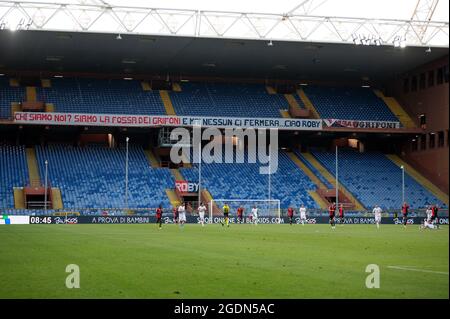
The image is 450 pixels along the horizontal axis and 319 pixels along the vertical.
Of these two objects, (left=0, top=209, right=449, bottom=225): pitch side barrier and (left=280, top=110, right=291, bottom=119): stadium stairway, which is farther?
(left=280, top=110, right=291, bottom=119): stadium stairway

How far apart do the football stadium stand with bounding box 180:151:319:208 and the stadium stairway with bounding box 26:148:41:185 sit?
13887mm

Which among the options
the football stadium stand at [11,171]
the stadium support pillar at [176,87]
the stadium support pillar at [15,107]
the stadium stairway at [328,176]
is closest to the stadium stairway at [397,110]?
the stadium stairway at [328,176]

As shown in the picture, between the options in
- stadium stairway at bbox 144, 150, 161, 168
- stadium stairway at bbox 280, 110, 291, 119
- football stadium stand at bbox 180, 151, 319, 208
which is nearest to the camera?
football stadium stand at bbox 180, 151, 319, 208

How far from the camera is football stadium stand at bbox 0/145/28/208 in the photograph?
68.2 meters

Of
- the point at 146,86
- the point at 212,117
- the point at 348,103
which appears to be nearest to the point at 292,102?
the point at 348,103

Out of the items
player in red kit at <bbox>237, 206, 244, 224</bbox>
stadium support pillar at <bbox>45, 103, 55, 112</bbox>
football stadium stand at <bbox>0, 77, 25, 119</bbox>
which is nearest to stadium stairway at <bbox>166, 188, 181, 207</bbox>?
player in red kit at <bbox>237, 206, 244, 224</bbox>

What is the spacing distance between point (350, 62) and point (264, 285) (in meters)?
66.4

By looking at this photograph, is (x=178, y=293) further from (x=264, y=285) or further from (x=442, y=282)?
(x=442, y=282)

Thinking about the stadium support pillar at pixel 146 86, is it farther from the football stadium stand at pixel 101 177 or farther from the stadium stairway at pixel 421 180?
the stadium stairway at pixel 421 180

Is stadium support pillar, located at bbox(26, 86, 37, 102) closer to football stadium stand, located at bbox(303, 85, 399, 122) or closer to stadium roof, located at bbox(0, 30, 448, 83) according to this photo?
stadium roof, located at bbox(0, 30, 448, 83)

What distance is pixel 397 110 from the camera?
86.4 m

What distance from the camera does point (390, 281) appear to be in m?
16.3

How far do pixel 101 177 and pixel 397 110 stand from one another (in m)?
34.0
